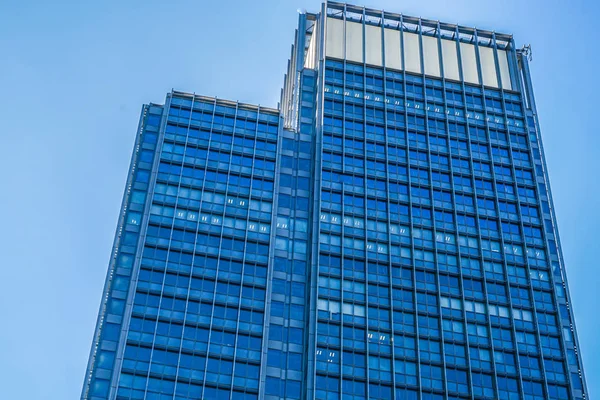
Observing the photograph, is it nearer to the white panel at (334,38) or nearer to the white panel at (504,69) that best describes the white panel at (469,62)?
the white panel at (504,69)

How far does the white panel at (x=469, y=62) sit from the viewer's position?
146m

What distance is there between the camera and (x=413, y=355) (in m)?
108

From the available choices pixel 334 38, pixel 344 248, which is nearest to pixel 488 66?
pixel 334 38

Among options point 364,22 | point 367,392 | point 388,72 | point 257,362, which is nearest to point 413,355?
point 367,392

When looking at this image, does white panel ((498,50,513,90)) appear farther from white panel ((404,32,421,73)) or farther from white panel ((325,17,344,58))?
white panel ((325,17,344,58))

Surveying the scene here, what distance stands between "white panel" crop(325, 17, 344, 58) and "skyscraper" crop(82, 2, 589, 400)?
34 cm

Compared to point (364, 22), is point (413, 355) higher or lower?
lower

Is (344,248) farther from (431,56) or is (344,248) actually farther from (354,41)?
(431,56)

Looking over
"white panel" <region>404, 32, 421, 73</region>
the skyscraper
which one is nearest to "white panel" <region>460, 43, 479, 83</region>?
the skyscraper

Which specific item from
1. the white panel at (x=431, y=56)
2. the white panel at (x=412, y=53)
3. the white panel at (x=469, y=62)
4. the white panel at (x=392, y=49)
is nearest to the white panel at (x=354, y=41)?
the white panel at (x=392, y=49)

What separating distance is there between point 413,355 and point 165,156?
41.2 m

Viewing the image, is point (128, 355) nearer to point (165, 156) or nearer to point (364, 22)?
point (165, 156)

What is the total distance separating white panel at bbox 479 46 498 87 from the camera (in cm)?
14625

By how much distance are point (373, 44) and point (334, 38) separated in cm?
636
